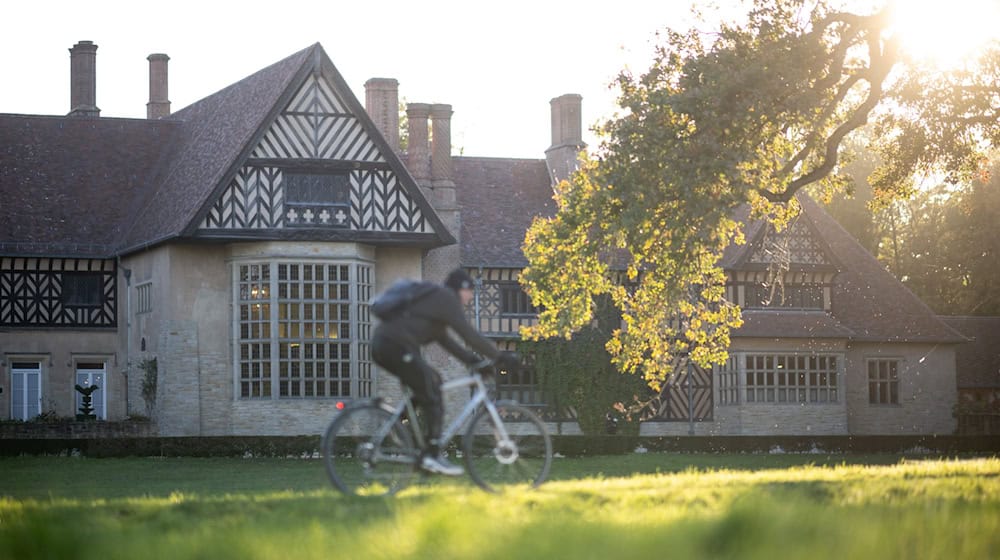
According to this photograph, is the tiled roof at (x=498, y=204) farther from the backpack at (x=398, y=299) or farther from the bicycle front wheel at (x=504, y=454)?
the backpack at (x=398, y=299)

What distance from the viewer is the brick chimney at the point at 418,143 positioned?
43.2 m

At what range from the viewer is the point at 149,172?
44.2 meters

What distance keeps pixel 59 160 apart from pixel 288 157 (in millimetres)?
10237

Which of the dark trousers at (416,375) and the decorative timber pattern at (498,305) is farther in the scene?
the decorative timber pattern at (498,305)

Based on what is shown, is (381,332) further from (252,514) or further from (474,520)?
(474,520)

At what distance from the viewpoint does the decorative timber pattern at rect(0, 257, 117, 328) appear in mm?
41062

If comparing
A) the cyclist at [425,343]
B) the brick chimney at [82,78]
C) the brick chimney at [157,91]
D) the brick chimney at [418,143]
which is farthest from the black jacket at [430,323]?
the brick chimney at [157,91]

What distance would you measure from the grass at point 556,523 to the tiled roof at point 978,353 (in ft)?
141

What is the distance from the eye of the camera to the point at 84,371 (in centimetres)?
4178

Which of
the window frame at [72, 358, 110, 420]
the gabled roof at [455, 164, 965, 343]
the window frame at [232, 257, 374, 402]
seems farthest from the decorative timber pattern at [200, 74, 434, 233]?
the window frame at [72, 358, 110, 420]

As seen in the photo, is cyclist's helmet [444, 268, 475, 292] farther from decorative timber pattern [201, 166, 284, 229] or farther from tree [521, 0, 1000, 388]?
decorative timber pattern [201, 166, 284, 229]

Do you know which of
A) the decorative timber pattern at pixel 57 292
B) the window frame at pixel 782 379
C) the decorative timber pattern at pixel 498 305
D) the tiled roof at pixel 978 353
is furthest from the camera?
the tiled roof at pixel 978 353

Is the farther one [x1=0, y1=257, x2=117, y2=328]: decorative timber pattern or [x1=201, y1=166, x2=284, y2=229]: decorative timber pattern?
[x1=0, y1=257, x2=117, y2=328]: decorative timber pattern

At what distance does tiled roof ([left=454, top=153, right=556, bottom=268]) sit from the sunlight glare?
18.9 m
